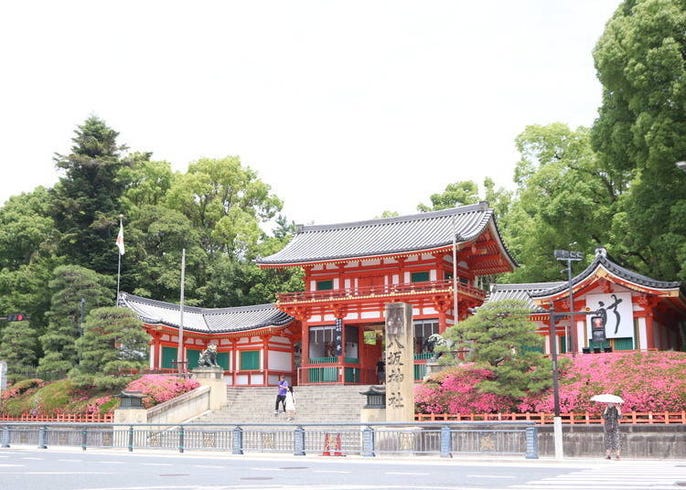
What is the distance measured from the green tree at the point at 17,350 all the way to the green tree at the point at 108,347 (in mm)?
7533

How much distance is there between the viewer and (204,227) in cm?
6169

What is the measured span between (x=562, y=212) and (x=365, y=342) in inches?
530

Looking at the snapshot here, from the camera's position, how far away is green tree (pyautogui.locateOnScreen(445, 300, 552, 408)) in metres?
26.0

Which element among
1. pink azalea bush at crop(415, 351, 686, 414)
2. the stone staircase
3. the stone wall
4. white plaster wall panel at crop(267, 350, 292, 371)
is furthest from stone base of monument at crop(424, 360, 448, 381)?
white plaster wall panel at crop(267, 350, 292, 371)

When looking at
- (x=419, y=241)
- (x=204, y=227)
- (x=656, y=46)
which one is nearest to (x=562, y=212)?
(x=419, y=241)

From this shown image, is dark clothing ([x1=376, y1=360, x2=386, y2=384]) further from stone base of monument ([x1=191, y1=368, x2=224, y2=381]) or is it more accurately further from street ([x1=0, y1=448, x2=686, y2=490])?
street ([x1=0, y1=448, x2=686, y2=490])

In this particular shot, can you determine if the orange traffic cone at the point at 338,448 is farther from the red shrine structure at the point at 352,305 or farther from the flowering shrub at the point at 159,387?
the red shrine structure at the point at 352,305

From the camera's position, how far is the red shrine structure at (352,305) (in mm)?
40344

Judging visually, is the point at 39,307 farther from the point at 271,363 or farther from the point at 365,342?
the point at 365,342

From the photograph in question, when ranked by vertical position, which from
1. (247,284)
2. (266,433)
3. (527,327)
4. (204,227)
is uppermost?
(204,227)

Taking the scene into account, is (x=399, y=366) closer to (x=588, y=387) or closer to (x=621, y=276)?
(x=588, y=387)

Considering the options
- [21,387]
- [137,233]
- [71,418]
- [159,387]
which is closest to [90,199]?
[137,233]

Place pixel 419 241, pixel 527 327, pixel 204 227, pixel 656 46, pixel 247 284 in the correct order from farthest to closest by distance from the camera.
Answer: pixel 204 227 < pixel 247 284 < pixel 419 241 < pixel 656 46 < pixel 527 327

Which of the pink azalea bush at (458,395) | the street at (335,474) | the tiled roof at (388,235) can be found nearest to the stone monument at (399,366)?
the pink azalea bush at (458,395)
